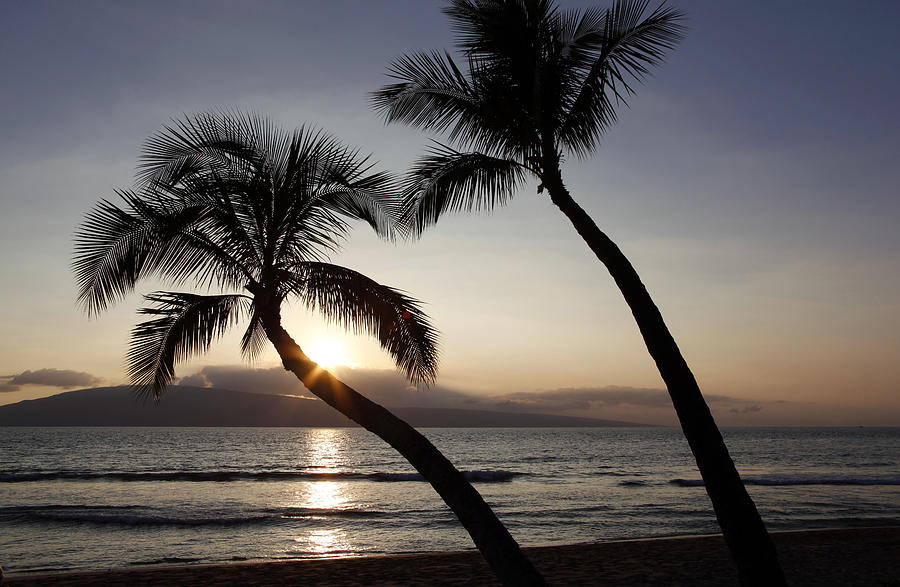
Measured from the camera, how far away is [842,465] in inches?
2042

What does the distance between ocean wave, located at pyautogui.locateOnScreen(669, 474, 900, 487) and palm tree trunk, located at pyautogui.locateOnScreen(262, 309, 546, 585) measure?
33.3m

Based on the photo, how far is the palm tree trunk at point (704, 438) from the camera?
496 cm

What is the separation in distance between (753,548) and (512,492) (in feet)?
95.0

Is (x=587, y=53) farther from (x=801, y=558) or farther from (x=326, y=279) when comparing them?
(x=801, y=558)

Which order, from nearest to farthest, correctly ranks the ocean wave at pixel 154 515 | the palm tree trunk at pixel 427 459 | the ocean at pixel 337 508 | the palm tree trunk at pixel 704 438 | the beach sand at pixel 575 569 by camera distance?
the palm tree trunk at pixel 704 438 → the palm tree trunk at pixel 427 459 → the beach sand at pixel 575 569 → the ocean at pixel 337 508 → the ocean wave at pixel 154 515

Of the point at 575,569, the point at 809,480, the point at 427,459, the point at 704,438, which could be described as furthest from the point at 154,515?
the point at 809,480

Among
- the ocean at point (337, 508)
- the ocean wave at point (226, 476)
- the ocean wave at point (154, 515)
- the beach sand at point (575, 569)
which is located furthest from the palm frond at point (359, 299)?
the ocean wave at point (226, 476)

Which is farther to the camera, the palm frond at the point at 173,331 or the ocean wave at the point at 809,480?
the ocean wave at the point at 809,480

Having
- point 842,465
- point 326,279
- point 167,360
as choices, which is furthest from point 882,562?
point 842,465

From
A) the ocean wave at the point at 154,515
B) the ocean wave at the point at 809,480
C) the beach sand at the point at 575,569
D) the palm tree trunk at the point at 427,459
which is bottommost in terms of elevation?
the ocean wave at the point at 154,515

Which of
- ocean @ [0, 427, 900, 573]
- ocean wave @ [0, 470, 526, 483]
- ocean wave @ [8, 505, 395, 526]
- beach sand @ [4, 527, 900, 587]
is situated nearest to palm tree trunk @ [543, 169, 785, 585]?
beach sand @ [4, 527, 900, 587]

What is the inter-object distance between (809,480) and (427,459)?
40.1 metres

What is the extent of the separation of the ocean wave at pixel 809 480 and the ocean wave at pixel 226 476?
11.2 meters

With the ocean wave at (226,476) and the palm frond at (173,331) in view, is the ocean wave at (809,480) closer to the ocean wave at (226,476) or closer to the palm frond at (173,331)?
the ocean wave at (226,476)
